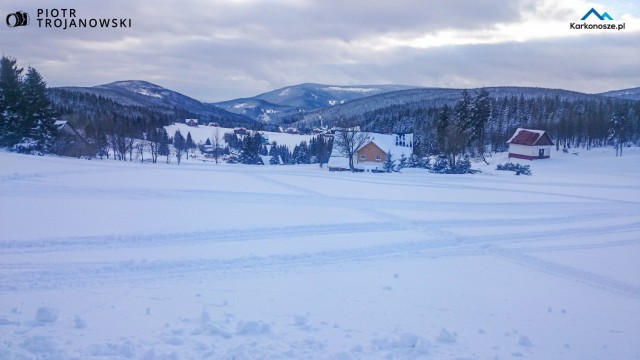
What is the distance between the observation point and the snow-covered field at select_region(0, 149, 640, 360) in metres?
6.11

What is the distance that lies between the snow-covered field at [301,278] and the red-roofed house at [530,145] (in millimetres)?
42456

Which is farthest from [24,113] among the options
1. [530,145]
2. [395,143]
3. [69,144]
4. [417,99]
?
[417,99]

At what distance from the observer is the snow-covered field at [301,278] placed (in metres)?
6.11

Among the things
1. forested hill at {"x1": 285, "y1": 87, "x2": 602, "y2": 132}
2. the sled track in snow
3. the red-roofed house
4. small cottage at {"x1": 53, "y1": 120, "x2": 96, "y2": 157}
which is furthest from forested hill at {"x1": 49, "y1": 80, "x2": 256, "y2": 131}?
the red-roofed house

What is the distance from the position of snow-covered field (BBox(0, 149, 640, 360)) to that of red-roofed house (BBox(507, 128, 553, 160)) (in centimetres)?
4246

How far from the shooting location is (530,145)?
2267 inches

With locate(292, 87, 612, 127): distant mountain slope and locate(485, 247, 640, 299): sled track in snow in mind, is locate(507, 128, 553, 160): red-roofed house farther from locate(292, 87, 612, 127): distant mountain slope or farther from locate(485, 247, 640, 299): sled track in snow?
locate(292, 87, 612, 127): distant mountain slope

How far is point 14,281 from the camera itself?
7.69m

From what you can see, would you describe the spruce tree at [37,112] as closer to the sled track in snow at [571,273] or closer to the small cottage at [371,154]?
the small cottage at [371,154]

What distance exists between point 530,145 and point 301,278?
56180mm

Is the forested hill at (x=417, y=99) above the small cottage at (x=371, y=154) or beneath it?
above

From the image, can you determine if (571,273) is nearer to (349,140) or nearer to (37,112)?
(349,140)

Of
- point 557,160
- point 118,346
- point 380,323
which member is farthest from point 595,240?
point 557,160

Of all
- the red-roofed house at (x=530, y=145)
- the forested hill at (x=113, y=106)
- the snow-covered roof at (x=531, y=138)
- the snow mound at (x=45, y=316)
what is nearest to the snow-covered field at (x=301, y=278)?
the snow mound at (x=45, y=316)
